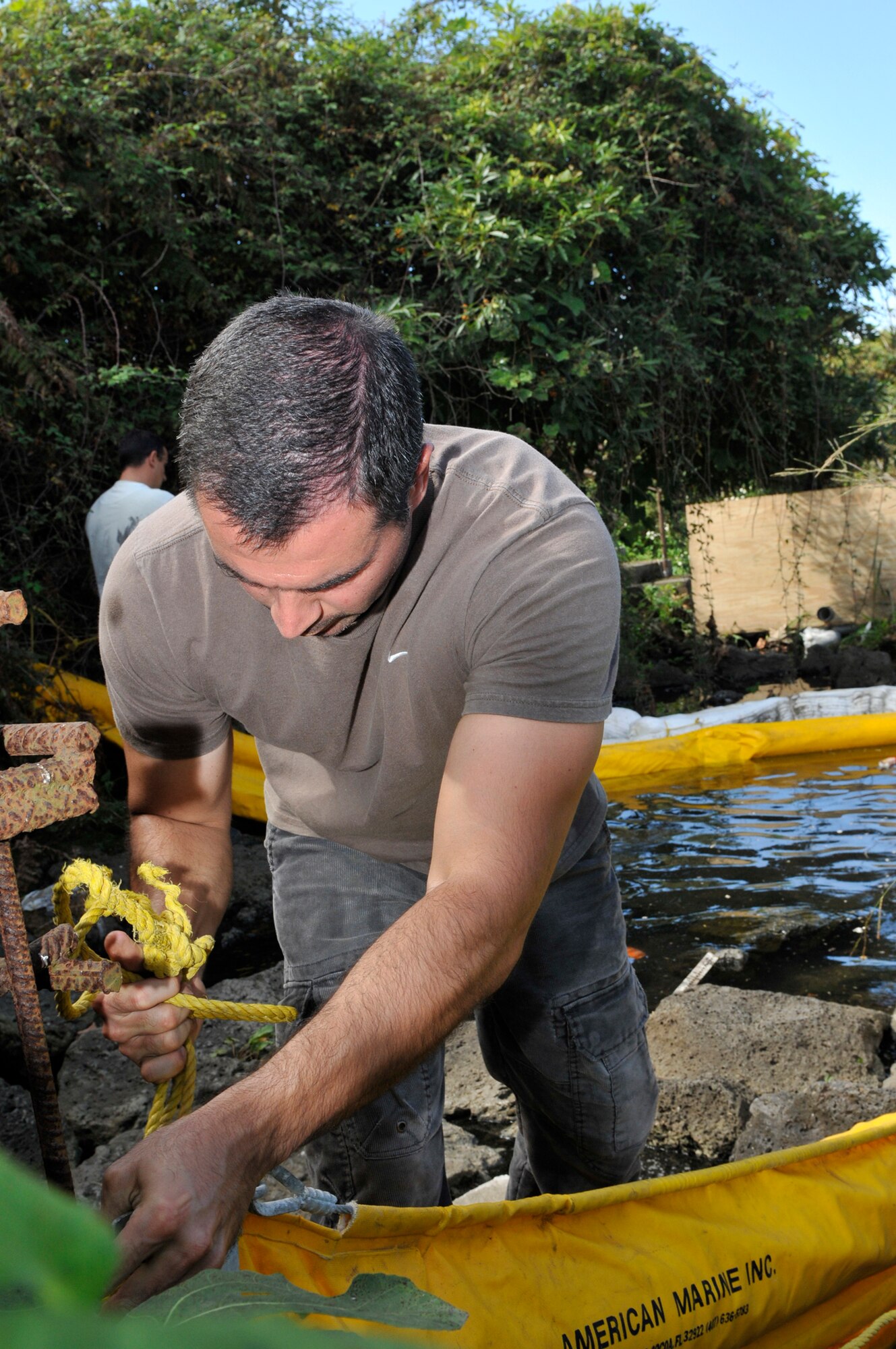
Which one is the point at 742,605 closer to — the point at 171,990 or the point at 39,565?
the point at 39,565

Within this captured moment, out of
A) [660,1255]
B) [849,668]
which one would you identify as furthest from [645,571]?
[660,1255]

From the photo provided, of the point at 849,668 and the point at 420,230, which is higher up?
the point at 420,230

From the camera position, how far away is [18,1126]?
118 inches

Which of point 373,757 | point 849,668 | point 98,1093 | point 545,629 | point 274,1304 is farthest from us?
point 849,668

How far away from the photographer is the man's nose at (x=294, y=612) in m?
1.67

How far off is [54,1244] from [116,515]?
4.90m

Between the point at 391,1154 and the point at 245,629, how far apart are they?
3.41 ft

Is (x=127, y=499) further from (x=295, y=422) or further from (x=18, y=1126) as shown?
(x=295, y=422)

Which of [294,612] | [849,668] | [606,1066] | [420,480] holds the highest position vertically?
[420,480]

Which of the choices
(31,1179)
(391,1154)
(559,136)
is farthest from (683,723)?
(31,1179)

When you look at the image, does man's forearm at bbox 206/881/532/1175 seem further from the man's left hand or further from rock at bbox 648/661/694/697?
rock at bbox 648/661/694/697

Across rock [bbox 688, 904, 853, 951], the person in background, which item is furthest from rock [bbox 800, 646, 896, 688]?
the person in background

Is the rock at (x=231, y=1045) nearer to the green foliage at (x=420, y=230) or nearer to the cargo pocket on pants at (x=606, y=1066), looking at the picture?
the cargo pocket on pants at (x=606, y=1066)

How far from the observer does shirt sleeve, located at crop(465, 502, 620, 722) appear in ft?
5.72
